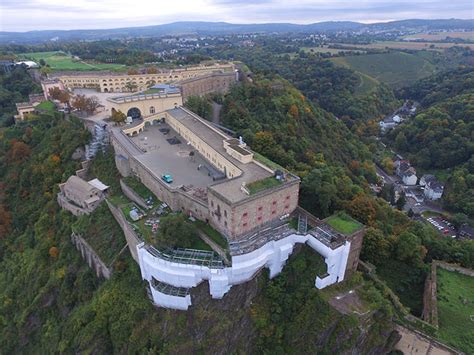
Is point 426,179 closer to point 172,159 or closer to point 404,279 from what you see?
point 404,279

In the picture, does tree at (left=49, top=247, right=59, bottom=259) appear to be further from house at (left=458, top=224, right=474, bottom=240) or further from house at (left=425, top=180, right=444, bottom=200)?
house at (left=425, top=180, right=444, bottom=200)

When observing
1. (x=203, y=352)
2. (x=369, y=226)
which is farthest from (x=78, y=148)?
(x=369, y=226)

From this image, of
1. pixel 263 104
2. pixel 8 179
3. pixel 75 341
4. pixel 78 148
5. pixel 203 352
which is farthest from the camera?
pixel 263 104

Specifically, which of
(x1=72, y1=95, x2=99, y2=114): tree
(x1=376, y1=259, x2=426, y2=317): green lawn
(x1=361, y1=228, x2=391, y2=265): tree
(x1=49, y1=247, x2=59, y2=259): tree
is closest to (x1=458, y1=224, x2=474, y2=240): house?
(x1=376, y1=259, x2=426, y2=317): green lawn

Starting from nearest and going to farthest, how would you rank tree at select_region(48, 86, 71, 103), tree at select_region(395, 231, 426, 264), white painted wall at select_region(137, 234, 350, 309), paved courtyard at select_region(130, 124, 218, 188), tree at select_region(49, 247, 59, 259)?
white painted wall at select_region(137, 234, 350, 309), tree at select_region(395, 231, 426, 264), paved courtyard at select_region(130, 124, 218, 188), tree at select_region(49, 247, 59, 259), tree at select_region(48, 86, 71, 103)

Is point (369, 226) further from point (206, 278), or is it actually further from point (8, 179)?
point (8, 179)

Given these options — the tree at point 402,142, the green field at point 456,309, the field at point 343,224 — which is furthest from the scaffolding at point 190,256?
the tree at point 402,142

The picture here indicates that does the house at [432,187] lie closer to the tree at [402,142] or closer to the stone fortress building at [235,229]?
the tree at [402,142]
